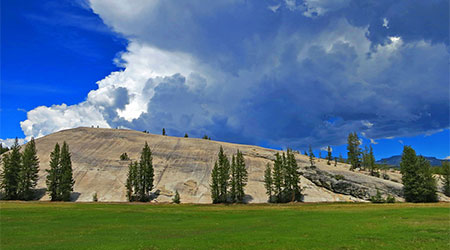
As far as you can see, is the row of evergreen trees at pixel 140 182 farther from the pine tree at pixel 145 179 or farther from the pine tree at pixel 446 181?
the pine tree at pixel 446 181

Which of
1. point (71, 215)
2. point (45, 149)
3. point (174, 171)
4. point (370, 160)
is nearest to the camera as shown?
point (71, 215)

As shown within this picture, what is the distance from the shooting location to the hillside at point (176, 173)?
380 feet

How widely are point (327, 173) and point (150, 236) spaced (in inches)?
4515

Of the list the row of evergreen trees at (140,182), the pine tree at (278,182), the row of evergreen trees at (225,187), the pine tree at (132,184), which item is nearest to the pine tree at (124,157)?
the row of evergreen trees at (140,182)

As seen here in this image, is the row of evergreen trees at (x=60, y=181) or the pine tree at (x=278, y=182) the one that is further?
the pine tree at (x=278, y=182)

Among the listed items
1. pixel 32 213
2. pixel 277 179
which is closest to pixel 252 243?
pixel 32 213

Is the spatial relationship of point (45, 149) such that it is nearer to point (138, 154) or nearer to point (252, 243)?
point (138, 154)

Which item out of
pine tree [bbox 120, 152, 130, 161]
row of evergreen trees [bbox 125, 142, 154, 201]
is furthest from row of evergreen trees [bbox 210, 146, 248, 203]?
pine tree [bbox 120, 152, 130, 161]

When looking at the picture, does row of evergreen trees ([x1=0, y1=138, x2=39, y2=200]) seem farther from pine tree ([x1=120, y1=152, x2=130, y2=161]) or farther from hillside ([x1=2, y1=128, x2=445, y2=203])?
pine tree ([x1=120, y1=152, x2=130, y2=161])

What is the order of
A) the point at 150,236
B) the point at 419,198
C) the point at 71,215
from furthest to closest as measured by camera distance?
the point at 419,198 → the point at 71,215 → the point at 150,236

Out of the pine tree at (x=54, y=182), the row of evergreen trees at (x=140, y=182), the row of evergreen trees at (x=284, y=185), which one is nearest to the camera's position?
the pine tree at (x=54, y=182)

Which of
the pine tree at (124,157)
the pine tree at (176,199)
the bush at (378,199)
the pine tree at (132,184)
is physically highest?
the pine tree at (124,157)

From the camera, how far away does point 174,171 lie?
132375 millimetres

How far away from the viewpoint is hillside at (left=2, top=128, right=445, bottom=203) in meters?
116
